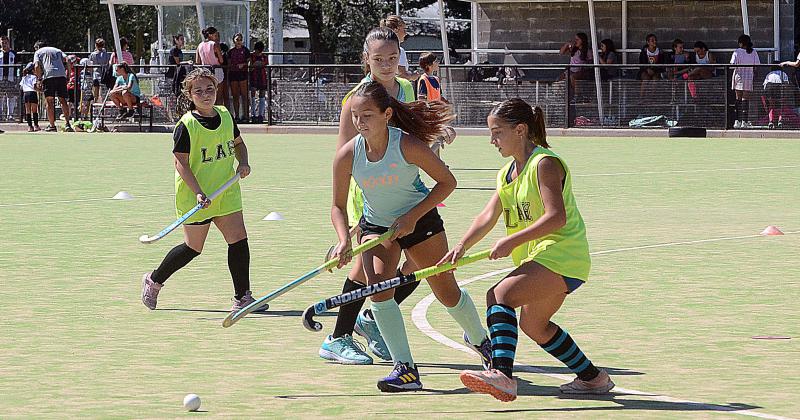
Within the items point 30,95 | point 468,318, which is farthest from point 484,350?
point 30,95

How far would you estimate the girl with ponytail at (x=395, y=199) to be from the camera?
7.25 meters

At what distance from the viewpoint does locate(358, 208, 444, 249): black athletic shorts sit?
7.43 metres

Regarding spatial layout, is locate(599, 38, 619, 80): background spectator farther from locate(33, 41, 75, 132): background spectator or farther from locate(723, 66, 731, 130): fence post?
locate(33, 41, 75, 132): background spectator

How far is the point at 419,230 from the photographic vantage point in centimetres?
743

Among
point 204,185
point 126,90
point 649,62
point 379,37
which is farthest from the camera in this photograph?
point 126,90

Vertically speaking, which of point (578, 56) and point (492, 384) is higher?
point (578, 56)

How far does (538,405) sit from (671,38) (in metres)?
29.2

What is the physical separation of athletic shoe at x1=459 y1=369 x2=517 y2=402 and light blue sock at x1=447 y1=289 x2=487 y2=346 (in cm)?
96

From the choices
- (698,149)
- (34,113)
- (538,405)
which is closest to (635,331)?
(538,405)

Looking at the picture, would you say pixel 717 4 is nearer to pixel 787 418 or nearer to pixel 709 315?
pixel 709 315

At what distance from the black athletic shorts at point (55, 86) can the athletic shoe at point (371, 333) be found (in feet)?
88.7

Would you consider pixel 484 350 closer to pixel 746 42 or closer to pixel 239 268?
pixel 239 268

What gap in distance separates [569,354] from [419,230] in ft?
3.24

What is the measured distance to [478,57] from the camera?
38.6 metres
